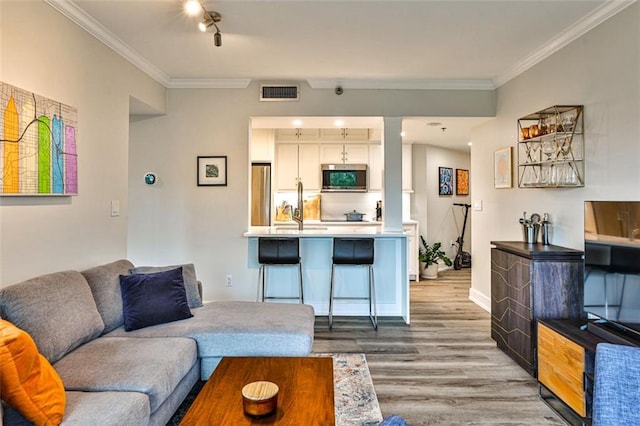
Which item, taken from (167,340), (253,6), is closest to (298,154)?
(253,6)

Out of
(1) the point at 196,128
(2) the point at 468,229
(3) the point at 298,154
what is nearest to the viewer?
(1) the point at 196,128

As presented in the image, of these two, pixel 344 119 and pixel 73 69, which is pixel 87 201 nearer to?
pixel 73 69

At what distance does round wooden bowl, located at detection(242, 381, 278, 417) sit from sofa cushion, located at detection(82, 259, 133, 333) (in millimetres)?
1417

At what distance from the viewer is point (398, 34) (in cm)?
298

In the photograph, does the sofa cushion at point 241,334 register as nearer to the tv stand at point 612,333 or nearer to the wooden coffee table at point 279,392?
the wooden coffee table at point 279,392

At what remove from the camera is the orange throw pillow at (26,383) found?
1.29 m

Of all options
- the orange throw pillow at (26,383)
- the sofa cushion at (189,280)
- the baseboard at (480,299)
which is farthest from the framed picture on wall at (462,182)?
the orange throw pillow at (26,383)

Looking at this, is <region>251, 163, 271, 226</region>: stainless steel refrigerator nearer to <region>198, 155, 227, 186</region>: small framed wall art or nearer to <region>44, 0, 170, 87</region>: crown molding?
<region>198, 155, 227, 186</region>: small framed wall art

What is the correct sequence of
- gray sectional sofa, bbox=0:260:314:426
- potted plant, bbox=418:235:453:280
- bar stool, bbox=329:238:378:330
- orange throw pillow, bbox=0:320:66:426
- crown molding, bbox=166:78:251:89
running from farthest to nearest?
potted plant, bbox=418:235:453:280 → crown molding, bbox=166:78:251:89 → bar stool, bbox=329:238:378:330 → gray sectional sofa, bbox=0:260:314:426 → orange throw pillow, bbox=0:320:66:426

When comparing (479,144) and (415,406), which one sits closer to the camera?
(415,406)

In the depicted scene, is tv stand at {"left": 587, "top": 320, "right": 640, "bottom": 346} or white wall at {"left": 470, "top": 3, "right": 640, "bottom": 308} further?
white wall at {"left": 470, "top": 3, "right": 640, "bottom": 308}

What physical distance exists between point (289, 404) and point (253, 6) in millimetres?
2474

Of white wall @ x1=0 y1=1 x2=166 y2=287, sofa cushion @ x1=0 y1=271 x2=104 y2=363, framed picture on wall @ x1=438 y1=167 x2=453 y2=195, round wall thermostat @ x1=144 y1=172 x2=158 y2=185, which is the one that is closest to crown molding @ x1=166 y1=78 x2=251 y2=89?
white wall @ x1=0 y1=1 x2=166 y2=287

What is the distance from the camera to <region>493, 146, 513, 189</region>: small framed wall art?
3.88 m
